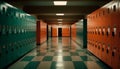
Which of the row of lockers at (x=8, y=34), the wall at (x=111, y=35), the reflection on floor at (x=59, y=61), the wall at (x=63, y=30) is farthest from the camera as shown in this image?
the wall at (x=63, y=30)

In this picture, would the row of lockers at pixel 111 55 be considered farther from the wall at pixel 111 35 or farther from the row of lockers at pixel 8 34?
the row of lockers at pixel 8 34

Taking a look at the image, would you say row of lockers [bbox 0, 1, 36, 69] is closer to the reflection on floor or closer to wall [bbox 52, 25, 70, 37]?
the reflection on floor

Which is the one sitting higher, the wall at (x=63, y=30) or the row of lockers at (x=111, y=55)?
the wall at (x=63, y=30)

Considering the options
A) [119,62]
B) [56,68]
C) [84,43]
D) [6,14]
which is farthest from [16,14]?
[84,43]

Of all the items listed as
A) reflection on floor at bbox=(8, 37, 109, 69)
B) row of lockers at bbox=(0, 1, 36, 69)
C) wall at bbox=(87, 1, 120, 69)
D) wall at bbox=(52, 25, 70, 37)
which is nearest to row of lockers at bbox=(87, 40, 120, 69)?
wall at bbox=(87, 1, 120, 69)

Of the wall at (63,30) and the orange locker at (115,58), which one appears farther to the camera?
the wall at (63,30)

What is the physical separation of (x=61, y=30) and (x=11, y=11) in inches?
1088

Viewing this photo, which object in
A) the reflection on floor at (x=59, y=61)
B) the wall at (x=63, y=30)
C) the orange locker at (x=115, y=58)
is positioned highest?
the wall at (x=63, y=30)

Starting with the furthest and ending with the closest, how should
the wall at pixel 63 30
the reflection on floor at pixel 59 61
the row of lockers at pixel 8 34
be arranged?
the wall at pixel 63 30 → the reflection on floor at pixel 59 61 → the row of lockers at pixel 8 34

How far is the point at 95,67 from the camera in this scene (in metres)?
4.97

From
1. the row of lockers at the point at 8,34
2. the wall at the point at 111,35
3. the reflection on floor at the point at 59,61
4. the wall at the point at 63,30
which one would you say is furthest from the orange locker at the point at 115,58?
the wall at the point at 63,30

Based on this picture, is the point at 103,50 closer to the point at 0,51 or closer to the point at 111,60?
the point at 111,60

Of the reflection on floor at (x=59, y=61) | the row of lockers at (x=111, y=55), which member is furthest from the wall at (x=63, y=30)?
the row of lockers at (x=111, y=55)

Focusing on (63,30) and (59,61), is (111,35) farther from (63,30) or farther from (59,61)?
(63,30)
